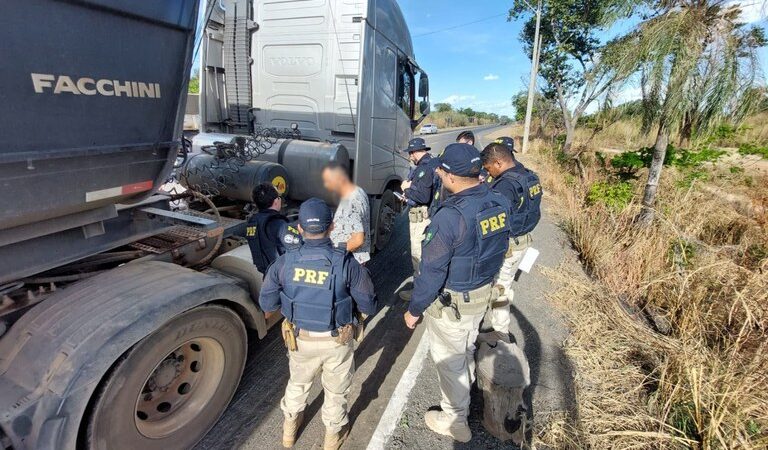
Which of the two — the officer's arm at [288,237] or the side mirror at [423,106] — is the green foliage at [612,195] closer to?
the side mirror at [423,106]

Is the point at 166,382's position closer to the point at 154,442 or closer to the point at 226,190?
the point at 154,442

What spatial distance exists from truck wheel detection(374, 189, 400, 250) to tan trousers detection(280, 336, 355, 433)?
2.89 m

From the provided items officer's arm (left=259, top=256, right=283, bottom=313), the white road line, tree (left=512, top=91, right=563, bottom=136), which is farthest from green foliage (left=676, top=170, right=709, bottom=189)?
tree (left=512, top=91, right=563, bottom=136)

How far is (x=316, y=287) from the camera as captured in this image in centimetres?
194

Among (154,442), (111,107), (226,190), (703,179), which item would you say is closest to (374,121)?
(226,190)

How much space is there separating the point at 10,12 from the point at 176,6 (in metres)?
0.75

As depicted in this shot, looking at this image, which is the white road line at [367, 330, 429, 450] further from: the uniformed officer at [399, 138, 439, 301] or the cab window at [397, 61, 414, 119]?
the cab window at [397, 61, 414, 119]

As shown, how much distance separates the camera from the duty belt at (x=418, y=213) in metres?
4.26

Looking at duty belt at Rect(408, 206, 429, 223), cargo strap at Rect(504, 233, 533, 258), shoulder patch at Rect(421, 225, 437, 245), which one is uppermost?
shoulder patch at Rect(421, 225, 437, 245)

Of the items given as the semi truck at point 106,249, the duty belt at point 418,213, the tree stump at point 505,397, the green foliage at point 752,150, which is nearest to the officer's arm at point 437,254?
the tree stump at point 505,397

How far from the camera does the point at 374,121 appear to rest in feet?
14.8

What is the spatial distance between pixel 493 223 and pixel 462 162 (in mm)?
424

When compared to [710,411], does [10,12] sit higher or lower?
higher

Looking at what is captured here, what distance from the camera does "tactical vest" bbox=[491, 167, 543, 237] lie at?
323cm
